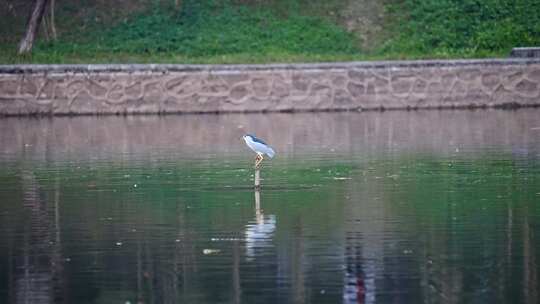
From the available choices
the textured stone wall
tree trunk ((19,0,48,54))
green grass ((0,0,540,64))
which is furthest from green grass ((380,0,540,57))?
tree trunk ((19,0,48,54))

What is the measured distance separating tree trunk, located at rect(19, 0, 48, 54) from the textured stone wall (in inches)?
170

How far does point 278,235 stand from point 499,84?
20636mm

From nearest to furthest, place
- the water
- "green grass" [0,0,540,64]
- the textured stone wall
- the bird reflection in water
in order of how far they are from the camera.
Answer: the water < the bird reflection in water < the textured stone wall < "green grass" [0,0,540,64]

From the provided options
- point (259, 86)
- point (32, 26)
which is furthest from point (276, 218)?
point (32, 26)

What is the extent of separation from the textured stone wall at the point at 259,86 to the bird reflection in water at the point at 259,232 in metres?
17.3

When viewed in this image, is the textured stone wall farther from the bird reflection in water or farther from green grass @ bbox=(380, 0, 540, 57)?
the bird reflection in water

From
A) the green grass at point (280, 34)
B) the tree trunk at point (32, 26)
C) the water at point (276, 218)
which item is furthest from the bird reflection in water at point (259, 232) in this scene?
the tree trunk at point (32, 26)

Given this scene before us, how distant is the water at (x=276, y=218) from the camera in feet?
38.6

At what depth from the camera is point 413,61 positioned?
113 ft

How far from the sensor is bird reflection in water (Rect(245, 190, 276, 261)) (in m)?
13.8

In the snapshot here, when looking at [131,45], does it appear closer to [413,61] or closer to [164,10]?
[164,10]

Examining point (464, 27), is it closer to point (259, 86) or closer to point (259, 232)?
point (259, 86)

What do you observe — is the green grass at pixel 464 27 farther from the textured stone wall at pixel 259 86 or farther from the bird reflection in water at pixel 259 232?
the bird reflection in water at pixel 259 232

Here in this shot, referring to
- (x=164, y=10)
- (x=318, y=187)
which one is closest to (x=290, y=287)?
(x=318, y=187)
